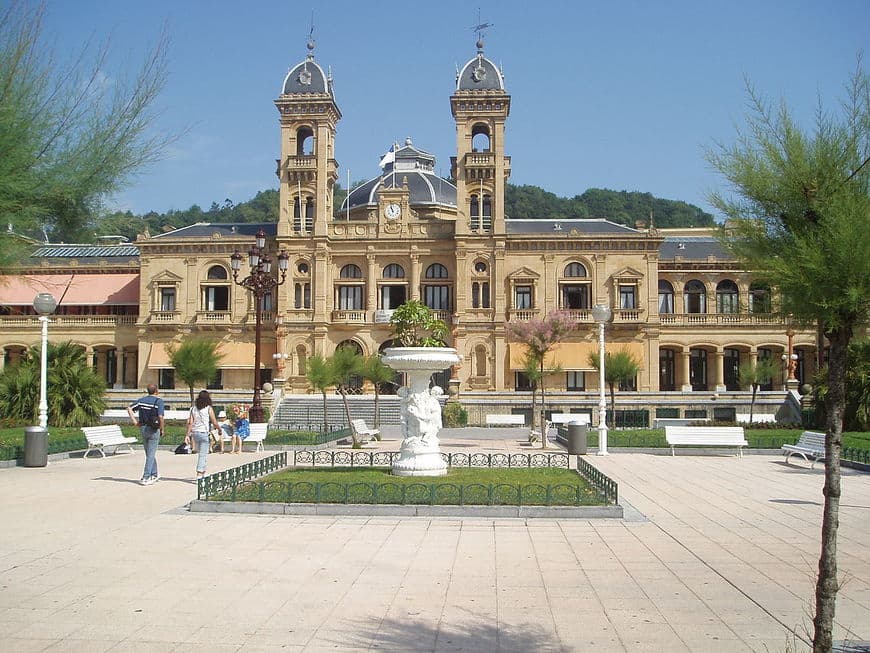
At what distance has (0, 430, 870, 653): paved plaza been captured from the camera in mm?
7098

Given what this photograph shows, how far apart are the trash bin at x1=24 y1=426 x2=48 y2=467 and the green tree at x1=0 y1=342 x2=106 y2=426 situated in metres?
9.71

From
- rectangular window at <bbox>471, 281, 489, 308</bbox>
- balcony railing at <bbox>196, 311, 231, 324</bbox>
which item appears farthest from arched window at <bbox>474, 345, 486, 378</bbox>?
balcony railing at <bbox>196, 311, 231, 324</bbox>

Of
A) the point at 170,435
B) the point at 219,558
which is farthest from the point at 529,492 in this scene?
the point at 170,435

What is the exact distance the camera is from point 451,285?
2044 inches

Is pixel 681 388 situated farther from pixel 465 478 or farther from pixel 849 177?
pixel 849 177

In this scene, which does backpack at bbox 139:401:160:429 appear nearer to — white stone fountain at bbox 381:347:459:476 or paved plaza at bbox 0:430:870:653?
paved plaza at bbox 0:430:870:653

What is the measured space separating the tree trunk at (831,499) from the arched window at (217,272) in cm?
4977

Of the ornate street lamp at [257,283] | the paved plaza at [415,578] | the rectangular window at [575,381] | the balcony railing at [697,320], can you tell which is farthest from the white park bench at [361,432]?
the balcony railing at [697,320]

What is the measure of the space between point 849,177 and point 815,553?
605cm

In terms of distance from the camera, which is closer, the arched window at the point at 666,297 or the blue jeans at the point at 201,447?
the blue jeans at the point at 201,447

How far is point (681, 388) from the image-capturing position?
52.8 metres

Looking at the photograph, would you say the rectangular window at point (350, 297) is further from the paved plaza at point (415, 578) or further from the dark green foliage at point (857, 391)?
the paved plaza at point (415, 578)

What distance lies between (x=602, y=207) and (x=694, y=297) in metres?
46.4

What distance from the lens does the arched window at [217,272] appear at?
2103 inches
